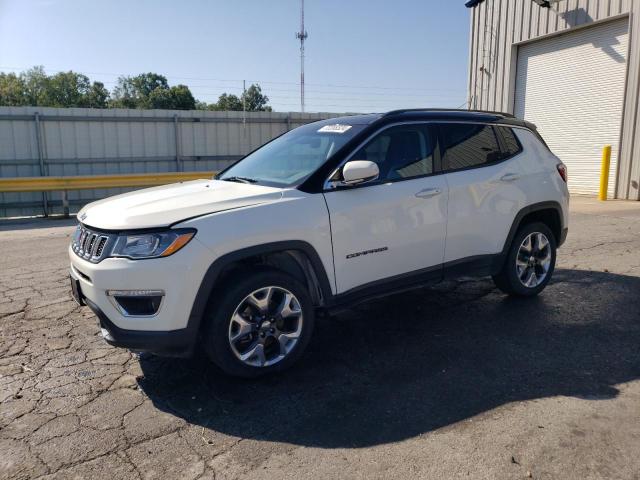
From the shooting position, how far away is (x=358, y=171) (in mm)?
3713

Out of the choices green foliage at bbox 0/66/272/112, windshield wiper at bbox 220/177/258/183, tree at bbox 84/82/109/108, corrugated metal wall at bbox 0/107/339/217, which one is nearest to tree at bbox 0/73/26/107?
green foliage at bbox 0/66/272/112

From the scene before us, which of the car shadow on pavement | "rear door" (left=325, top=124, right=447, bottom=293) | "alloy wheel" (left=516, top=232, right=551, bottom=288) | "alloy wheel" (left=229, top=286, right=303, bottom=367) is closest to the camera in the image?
the car shadow on pavement

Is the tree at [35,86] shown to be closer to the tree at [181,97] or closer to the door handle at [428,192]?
the tree at [181,97]

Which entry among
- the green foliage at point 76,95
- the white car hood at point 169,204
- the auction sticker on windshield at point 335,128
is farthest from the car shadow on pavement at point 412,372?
the green foliage at point 76,95

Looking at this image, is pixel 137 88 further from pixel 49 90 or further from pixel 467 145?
pixel 467 145

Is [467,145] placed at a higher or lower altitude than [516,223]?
higher

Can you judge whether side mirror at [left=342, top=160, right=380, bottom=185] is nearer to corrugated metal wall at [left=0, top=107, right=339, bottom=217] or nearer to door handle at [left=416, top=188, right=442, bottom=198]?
door handle at [left=416, top=188, right=442, bottom=198]

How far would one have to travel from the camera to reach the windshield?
4.04 m

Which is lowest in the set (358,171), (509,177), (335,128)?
(509,177)

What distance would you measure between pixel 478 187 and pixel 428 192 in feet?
2.01

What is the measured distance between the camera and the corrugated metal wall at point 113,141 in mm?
14273

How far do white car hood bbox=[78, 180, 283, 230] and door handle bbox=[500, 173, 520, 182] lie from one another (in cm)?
220

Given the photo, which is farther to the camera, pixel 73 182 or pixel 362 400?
pixel 73 182

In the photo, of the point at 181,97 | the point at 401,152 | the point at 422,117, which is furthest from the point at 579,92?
the point at 181,97
